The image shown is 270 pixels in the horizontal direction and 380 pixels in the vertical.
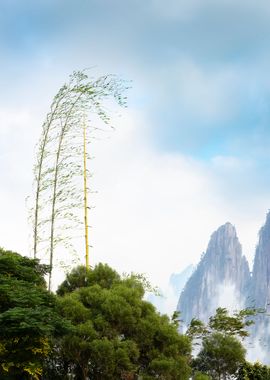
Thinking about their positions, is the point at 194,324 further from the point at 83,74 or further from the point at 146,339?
the point at 83,74

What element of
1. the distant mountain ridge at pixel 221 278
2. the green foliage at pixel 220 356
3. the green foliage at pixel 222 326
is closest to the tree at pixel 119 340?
the green foliage at pixel 220 356

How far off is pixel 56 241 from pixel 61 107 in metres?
4.92

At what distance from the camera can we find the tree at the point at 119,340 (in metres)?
12.6

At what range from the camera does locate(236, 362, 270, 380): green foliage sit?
51.0 ft

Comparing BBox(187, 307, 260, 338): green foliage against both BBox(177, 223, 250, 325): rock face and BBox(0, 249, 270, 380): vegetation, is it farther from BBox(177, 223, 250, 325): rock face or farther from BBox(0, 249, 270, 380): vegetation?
BBox(177, 223, 250, 325): rock face

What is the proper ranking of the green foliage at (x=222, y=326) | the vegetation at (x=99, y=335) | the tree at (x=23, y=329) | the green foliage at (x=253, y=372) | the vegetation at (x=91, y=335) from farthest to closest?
1. the green foliage at (x=222, y=326)
2. the green foliage at (x=253, y=372)
3. the vegetation at (x=99, y=335)
4. the vegetation at (x=91, y=335)
5. the tree at (x=23, y=329)

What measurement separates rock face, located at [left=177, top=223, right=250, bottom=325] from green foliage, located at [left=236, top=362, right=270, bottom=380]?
155 meters

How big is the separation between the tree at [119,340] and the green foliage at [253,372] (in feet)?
7.99

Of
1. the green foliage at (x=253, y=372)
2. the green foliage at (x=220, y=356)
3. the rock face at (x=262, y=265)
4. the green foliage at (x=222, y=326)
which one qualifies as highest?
the rock face at (x=262, y=265)

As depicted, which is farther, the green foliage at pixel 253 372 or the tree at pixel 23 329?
the green foliage at pixel 253 372

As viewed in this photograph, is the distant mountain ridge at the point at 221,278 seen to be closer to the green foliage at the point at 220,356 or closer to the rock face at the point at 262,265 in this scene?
the rock face at the point at 262,265

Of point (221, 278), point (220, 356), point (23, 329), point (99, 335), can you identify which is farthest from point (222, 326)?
point (221, 278)

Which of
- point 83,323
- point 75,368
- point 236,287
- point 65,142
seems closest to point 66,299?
point 83,323

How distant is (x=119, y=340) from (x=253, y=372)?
5248 mm
